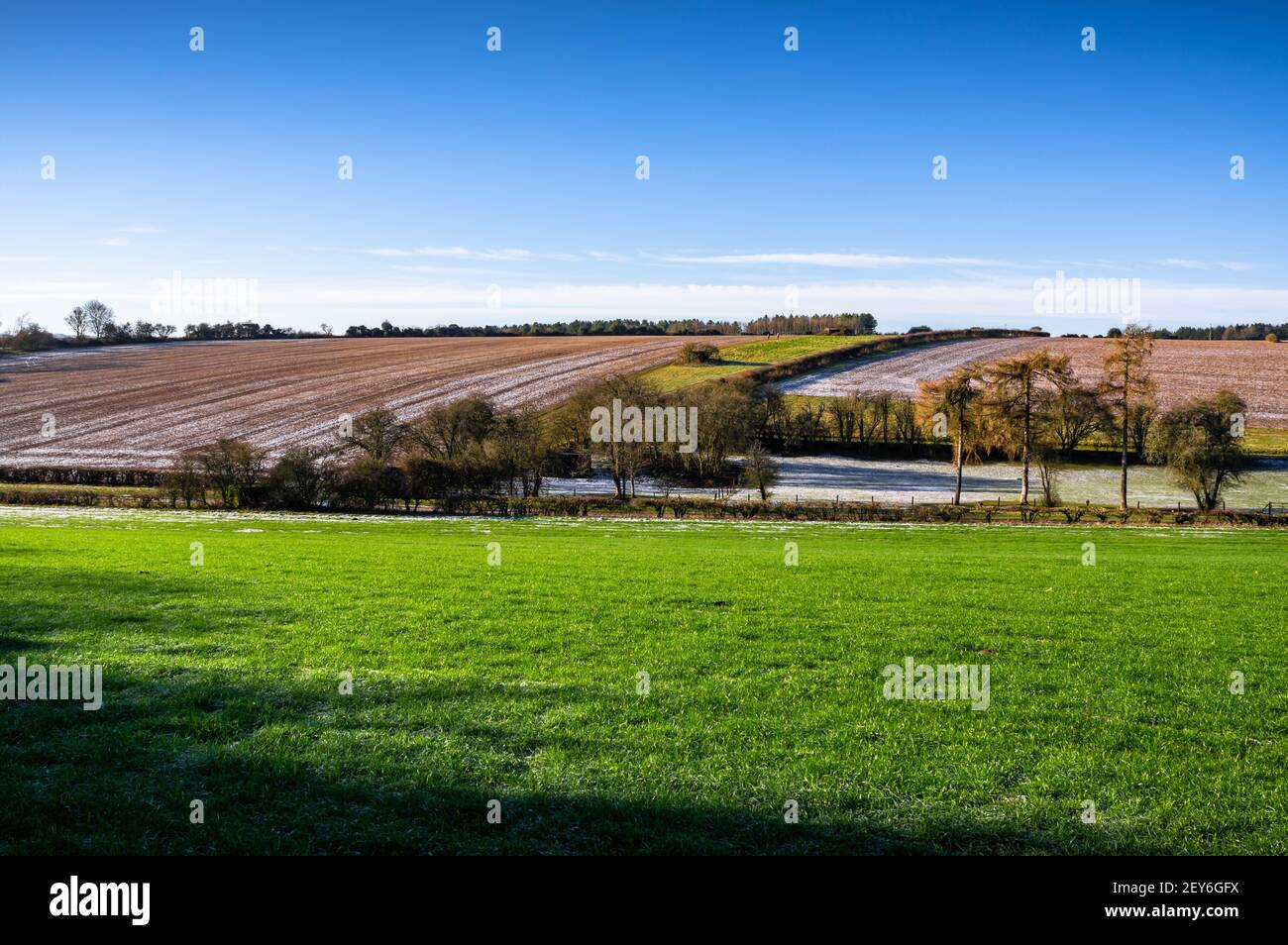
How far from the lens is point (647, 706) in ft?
35.8

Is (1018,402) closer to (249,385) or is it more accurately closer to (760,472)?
(760,472)

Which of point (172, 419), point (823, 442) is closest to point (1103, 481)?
point (823, 442)

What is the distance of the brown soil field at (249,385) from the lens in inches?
3199

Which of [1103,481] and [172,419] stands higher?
[172,419]

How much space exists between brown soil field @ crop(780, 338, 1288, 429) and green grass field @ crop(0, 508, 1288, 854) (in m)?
75.7

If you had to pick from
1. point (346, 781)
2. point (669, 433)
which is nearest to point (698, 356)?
point (669, 433)

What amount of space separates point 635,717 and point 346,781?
11.8 ft

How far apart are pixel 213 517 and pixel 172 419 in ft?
173

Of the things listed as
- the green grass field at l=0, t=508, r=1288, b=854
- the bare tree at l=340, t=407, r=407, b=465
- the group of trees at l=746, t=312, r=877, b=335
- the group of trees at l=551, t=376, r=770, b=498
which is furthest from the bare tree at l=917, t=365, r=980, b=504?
the group of trees at l=746, t=312, r=877, b=335

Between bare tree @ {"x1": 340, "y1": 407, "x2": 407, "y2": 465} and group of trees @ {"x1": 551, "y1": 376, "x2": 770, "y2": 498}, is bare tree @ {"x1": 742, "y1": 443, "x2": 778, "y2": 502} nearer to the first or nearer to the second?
group of trees @ {"x1": 551, "y1": 376, "x2": 770, "y2": 498}

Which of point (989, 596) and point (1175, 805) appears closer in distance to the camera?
point (1175, 805)

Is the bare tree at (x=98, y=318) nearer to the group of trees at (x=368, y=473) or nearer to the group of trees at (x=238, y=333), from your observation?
the group of trees at (x=238, y=333)
